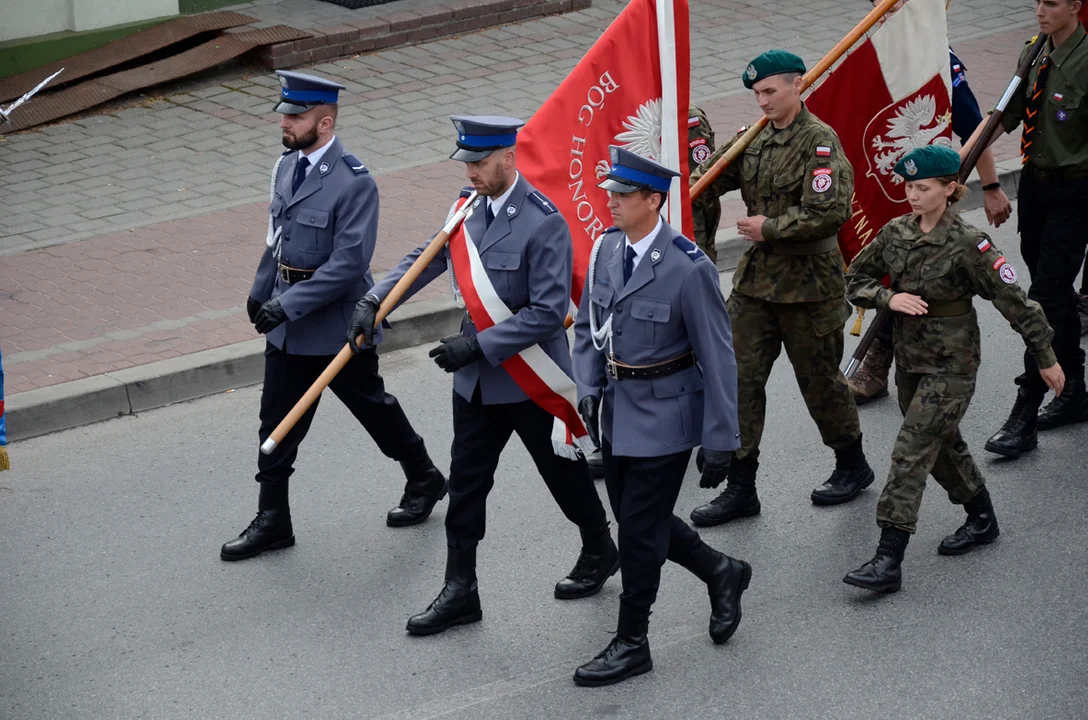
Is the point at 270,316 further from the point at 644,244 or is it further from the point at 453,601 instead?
the point at 644,244

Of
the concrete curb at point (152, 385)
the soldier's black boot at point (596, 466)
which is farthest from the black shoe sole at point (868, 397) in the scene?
the concrete curb at point (152, 385)

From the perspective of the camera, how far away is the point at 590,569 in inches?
236

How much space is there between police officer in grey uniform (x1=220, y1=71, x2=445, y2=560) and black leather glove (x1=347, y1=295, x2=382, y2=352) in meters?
0.35

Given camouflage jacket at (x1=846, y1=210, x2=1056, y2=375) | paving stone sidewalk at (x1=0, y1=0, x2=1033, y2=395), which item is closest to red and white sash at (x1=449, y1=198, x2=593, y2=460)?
camouflage jacket at (x1=846, y1=210, x2=1056, y2=375)

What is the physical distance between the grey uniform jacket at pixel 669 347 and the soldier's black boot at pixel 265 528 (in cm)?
169

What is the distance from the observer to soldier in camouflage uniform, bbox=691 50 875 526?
6180mm

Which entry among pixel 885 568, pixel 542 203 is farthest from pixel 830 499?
pixel 542 203

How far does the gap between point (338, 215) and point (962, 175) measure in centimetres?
277

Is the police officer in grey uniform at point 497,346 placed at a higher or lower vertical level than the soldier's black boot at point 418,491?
higher

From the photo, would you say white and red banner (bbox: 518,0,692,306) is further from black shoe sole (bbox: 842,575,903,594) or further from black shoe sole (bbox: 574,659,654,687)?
black shoe sole (bbox: 574,659,654,687)

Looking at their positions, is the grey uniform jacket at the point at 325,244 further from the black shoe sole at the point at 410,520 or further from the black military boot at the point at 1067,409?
the black military boot at the point at 1067,409

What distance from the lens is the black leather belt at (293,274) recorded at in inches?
245

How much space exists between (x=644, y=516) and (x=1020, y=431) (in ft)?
8.85

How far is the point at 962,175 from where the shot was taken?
666 cm
